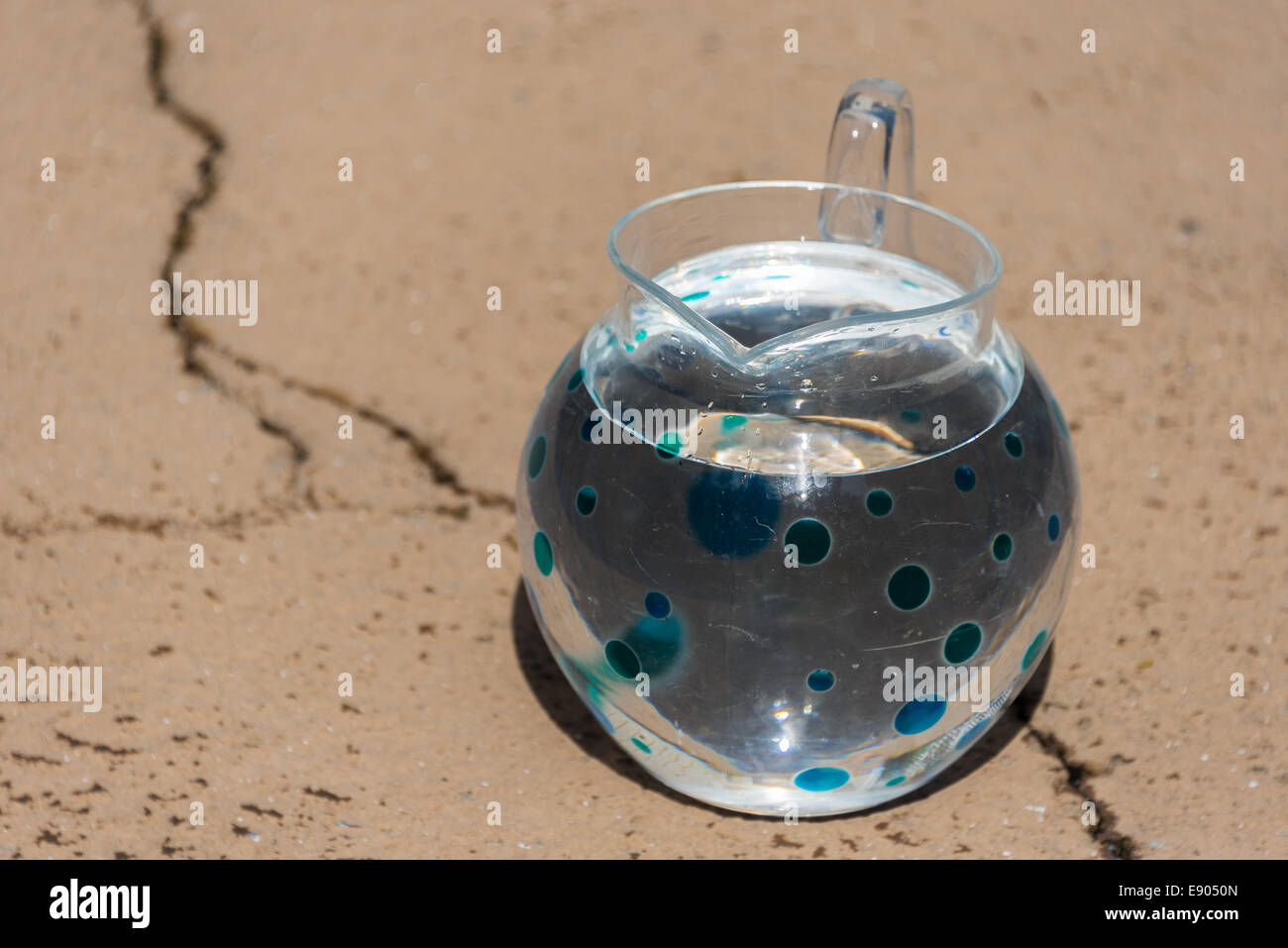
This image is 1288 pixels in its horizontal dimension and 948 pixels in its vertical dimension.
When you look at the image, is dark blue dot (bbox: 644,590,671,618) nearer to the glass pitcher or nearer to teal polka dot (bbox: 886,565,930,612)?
the glass pitcher

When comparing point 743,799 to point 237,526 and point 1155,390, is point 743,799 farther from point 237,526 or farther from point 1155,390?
point 1155,390

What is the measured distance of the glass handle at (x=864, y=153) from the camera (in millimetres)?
1735

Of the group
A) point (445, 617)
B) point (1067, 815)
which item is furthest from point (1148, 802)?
point (445, 617)

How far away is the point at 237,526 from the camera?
7.82 ft

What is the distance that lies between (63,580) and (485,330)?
3.18ft

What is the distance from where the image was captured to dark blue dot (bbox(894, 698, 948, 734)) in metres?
1.56

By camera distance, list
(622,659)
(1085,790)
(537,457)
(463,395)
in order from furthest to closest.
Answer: (463,395) → (1085,790) → (537,457) → (622,659)

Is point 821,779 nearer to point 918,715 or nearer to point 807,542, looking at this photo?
point 918,715

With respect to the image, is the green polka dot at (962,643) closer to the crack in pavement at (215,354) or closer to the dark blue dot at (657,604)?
the dark blue dot at (657,604)

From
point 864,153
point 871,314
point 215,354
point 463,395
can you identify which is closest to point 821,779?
point 871,314

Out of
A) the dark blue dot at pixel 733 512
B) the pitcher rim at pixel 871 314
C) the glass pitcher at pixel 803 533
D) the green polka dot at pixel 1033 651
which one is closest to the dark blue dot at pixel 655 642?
the glass pitcher at pixel 803 533

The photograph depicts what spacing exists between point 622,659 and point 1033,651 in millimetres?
503

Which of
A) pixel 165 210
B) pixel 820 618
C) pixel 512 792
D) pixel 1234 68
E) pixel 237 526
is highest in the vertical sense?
pixel 1234 68

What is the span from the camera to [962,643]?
1.54 metres
